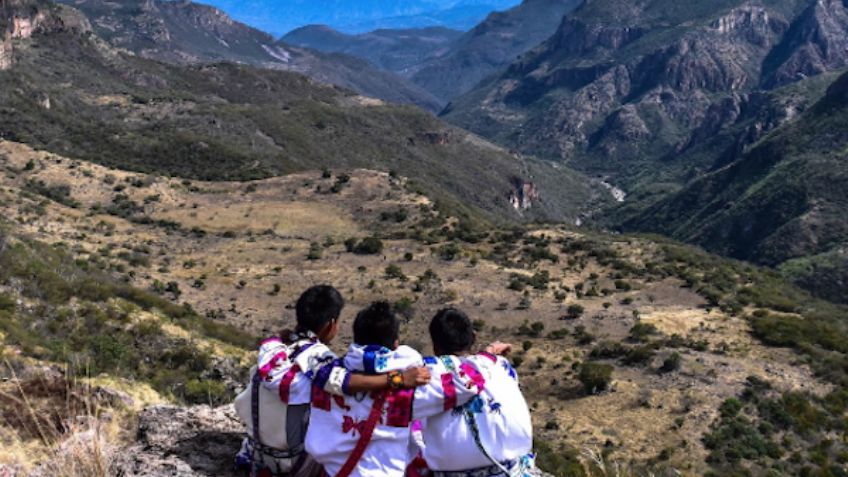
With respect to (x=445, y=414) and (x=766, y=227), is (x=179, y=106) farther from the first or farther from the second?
(x=445, y=414)

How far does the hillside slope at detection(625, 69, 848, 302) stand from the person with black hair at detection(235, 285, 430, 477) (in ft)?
368

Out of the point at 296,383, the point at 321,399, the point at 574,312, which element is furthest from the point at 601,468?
the point at 574,312

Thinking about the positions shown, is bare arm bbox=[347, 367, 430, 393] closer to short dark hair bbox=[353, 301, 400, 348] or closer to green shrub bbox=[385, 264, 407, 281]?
short dark hair bbox=[353, 301, 400, 348]

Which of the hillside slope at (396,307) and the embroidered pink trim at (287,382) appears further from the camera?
the hillside slope at (396,307)

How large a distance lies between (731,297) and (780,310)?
334 centimetres

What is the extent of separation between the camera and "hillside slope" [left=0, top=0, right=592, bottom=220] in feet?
327

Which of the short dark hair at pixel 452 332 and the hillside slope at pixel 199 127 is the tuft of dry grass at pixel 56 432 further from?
the hillside slope at pixel 199 127

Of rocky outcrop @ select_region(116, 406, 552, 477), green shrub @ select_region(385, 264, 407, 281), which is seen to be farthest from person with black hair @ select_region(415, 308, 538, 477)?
green shrub @ select_region(385, 264, 407, 281)

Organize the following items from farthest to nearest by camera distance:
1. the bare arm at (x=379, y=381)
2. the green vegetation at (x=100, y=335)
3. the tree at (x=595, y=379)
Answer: the tree at (x=595, y=379)
the green vegetation at (x=100, y=335)
the bare arm at (x=379, y=381)

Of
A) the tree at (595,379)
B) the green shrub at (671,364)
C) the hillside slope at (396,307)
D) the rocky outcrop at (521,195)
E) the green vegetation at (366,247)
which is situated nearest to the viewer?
the hillside slope at (396,307)

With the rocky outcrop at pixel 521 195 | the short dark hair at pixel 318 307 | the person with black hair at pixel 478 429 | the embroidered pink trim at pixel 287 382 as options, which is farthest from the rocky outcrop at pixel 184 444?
the rocky outcrop at pixel 521 195

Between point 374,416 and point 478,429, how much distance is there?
3.58 feet

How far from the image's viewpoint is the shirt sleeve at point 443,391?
6.56 m

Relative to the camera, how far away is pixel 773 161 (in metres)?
177
